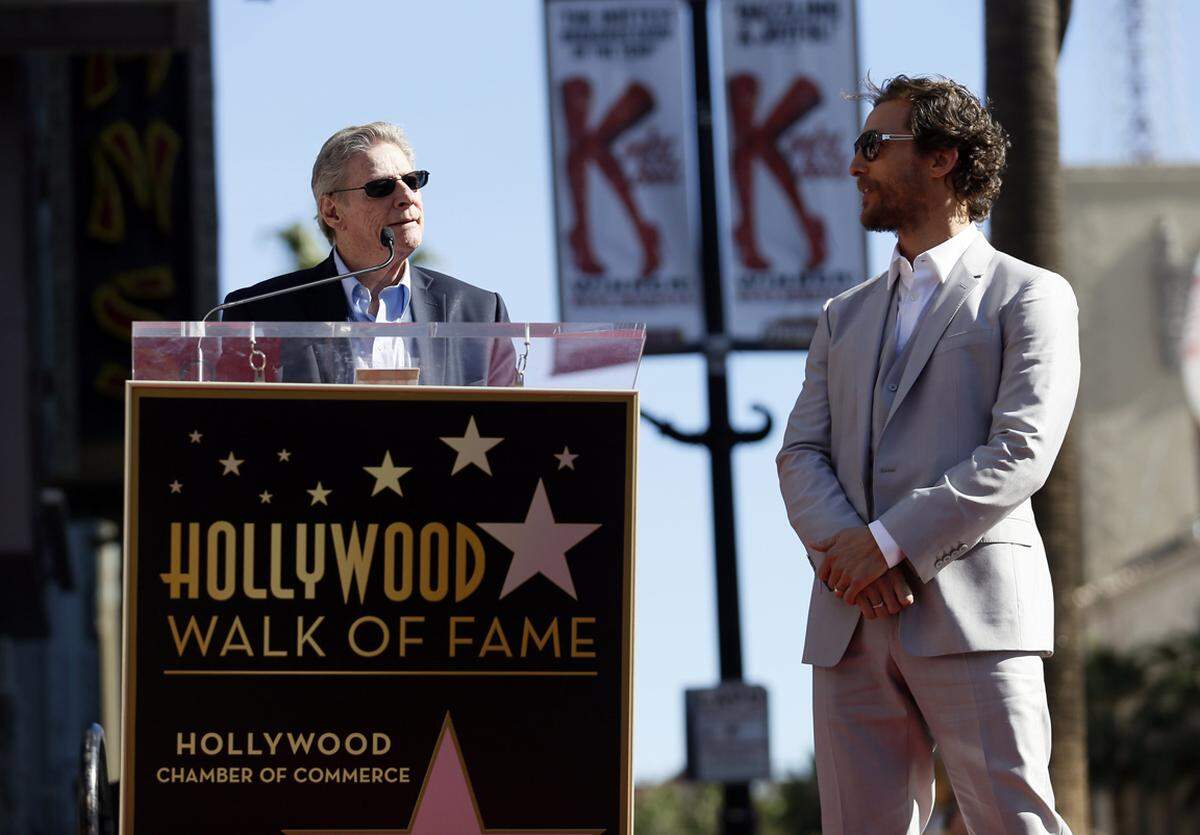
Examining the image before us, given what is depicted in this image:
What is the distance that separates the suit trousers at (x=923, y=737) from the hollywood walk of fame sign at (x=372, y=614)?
0.81 metres

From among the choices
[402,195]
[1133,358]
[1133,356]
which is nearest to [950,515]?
[402,195]

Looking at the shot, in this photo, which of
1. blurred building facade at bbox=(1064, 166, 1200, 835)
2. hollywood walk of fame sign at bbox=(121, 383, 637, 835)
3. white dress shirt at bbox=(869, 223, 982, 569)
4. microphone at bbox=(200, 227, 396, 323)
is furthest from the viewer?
blurred building facade at bbox=(1064, 166, 1200, 835)

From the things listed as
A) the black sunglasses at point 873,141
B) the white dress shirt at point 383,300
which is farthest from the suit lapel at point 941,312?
the white dress shirt at point 383,300

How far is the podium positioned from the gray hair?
3.47 ft

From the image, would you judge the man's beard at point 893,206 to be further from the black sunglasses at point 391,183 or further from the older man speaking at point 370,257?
the black sunglasses at point 391,183

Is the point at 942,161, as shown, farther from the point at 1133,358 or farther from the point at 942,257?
the point at 1133,358

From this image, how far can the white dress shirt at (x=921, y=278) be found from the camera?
5051mm

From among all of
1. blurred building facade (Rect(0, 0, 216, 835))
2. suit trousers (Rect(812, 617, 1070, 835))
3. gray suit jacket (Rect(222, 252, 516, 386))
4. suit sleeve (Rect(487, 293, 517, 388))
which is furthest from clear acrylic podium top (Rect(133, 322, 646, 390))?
blurred building facade (Rect(0, 0, 216, 835))

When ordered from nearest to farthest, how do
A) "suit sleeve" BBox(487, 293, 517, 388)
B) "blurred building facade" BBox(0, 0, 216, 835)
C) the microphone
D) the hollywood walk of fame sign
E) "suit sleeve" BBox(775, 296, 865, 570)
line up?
the hollywood walk of fame sign, "suit sleeve" BBox(487, 293, 517, 388), the microphone, "suit sleeve" BBox(775, 296, 865, 570), "blurred building facade" BBox(0, 0, 216, 835)

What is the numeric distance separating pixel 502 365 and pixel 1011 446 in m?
1.20

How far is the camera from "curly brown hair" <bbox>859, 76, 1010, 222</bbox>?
5047 millimetres

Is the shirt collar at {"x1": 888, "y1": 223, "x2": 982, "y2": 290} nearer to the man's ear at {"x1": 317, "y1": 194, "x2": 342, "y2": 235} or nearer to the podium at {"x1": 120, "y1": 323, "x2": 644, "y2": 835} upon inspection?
the podium at {"x1": 120, "y1": 323, "x2": 644, "y2": 835}

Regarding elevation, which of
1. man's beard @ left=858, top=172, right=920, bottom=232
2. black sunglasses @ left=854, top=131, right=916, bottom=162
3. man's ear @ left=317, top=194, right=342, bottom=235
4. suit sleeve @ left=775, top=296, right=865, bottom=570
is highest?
black sunglasses @ left=854, top=131, right=916, bottom=162

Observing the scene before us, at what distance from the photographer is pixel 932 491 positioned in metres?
4.72
